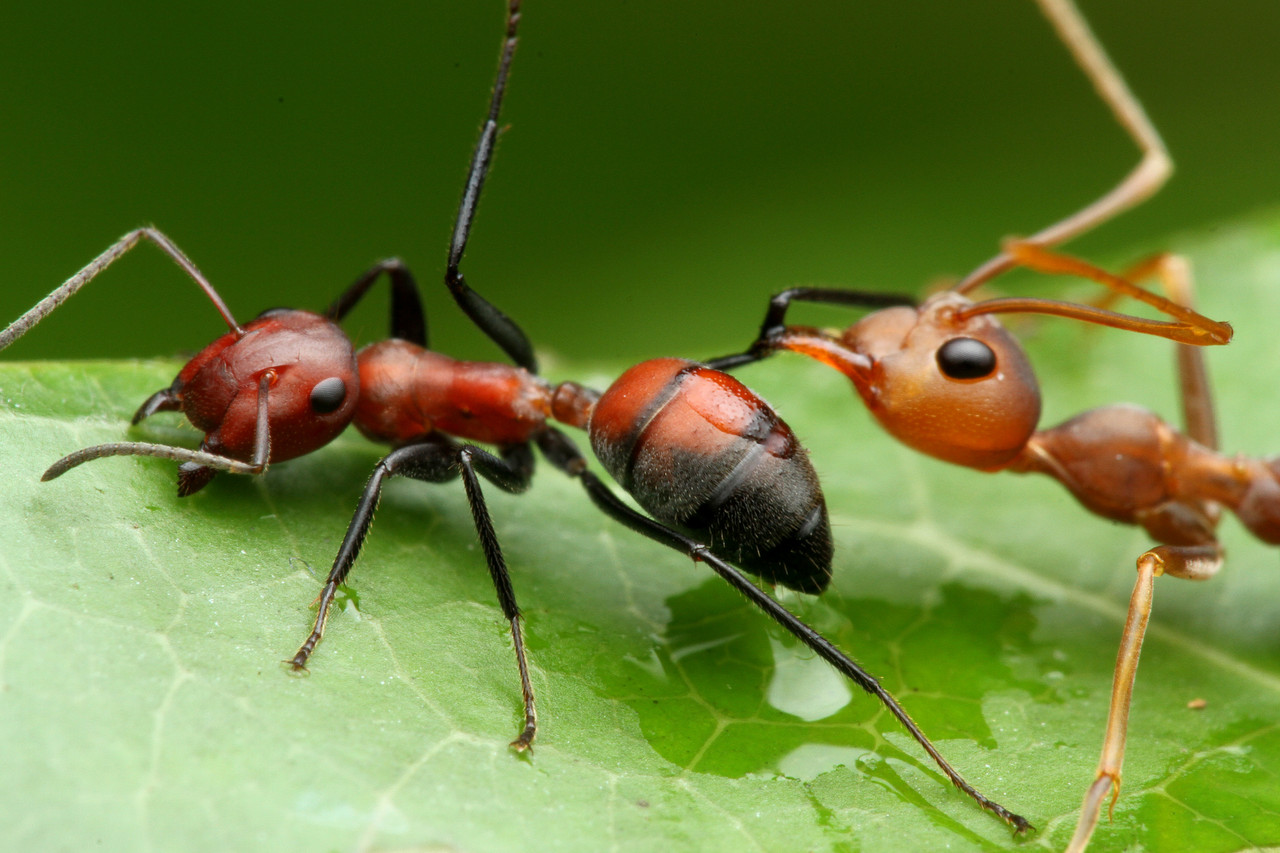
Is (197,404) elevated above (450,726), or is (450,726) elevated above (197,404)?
(197,404)

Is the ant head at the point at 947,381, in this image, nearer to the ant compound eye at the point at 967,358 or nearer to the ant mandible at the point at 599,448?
the ant compound eye at the point at 967,358

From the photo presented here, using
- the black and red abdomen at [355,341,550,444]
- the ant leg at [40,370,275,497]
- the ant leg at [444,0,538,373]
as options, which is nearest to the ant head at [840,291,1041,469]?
the black and red abdomen at [355,341,550,444]

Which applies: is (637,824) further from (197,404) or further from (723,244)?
(723,244)

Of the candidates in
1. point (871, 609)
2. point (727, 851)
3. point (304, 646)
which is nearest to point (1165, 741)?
point (871, 609)

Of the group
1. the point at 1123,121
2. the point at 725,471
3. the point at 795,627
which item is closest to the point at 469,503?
the point at 725,471

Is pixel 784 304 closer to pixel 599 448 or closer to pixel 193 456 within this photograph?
pixel 599 448

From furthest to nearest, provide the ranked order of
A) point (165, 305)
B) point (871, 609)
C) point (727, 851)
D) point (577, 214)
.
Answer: point (577, 214) → point (165, 305) → point (871, 609) → point (727, 851)
